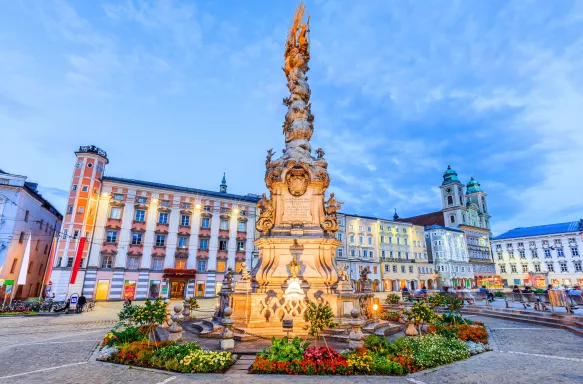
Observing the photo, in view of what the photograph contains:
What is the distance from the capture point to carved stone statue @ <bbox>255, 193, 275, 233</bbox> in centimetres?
1562

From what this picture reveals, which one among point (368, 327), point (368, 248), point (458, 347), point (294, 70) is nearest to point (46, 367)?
point (368, 327)

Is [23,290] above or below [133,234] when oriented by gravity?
below

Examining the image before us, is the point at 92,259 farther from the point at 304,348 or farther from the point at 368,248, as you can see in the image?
the point at 368,248

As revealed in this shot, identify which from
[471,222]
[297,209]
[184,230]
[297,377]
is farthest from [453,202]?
[297,377]

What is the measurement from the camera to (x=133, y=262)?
44.0 m

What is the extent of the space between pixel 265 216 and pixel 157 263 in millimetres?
36290

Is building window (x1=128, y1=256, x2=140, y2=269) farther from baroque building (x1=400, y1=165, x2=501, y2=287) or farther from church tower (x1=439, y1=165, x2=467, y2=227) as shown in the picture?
church tower (x1=439, y1=165, x2=467, y2=227)

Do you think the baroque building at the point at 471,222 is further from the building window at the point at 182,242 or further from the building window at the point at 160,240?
the building window at the point at 160,240

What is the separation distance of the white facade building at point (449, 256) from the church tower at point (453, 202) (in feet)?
24.7

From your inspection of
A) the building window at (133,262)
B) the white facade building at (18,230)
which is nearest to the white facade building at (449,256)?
the building window at (133,262)

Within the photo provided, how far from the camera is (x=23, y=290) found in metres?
41.1

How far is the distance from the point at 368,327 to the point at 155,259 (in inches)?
1579

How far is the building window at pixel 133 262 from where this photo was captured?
43672 mm

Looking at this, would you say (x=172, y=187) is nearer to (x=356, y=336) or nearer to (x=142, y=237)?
(x=142, y=237)
